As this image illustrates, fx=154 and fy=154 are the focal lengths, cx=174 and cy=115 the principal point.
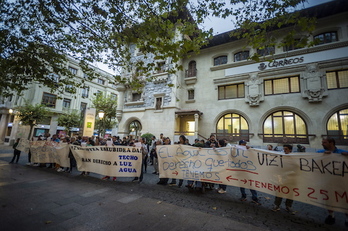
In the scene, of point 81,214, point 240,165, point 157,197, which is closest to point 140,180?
point 157,197

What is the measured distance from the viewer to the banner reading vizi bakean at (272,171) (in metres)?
3.82

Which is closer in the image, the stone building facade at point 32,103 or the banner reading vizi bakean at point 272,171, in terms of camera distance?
the banner reading vizi bakean at point 272,171

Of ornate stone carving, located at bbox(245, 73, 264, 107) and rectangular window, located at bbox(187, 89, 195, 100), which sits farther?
rectangular window, located at bbox(187, 89, 195, 100)

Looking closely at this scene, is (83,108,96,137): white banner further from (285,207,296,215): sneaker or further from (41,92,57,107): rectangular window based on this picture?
(41,92,57,107): rectangular window

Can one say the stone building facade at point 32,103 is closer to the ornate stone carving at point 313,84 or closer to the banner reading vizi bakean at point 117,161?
the banner reading vizi bakean at point 117,161

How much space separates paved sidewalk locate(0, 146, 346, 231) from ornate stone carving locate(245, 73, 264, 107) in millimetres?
10722

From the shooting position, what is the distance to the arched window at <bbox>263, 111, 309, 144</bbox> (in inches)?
502

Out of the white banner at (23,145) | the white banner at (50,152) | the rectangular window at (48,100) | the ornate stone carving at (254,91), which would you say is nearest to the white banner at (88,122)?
the white banner at (23,145)

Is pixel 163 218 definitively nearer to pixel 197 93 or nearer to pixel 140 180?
pixel 140 180

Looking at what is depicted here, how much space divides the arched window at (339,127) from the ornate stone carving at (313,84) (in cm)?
169

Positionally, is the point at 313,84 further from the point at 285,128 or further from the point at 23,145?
the point at 23,145

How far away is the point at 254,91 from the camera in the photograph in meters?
14.6

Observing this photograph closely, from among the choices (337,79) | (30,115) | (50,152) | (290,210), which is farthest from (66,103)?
(337,79)

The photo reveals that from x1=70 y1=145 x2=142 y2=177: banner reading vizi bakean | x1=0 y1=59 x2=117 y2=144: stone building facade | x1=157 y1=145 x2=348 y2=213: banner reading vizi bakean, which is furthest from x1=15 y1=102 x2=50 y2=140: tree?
x1=157 y1=145 x2=348 y2=213: banner reading vizi bakean
